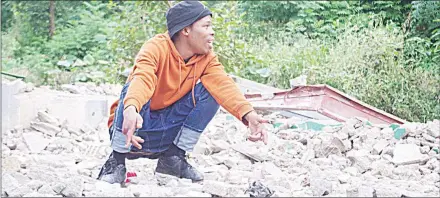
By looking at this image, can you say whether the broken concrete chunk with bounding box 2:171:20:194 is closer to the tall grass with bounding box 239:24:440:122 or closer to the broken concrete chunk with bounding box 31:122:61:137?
the broken concrete chunk with bounding box 31:122:61:137

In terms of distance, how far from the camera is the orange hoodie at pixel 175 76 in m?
2.58

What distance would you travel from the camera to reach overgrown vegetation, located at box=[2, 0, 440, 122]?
5.61 m

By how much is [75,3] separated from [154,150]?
8294mm

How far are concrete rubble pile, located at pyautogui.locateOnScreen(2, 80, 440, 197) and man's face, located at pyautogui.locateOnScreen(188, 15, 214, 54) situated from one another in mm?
476

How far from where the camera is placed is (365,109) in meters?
4.88

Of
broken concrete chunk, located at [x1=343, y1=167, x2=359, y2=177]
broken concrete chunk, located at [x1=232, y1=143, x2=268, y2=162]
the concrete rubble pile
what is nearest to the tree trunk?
the concrete rubble pile

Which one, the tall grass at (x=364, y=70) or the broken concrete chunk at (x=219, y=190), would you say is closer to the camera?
the broken concrete chunk at (x=219, y=190)

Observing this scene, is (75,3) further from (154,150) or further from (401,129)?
(154,150)

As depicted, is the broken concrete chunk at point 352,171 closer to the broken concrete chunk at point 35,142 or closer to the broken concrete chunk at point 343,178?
the broken concrete chunk at point 343,178

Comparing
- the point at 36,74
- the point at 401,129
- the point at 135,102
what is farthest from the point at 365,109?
the point at 36,74

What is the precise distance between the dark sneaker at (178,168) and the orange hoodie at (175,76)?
244 mm

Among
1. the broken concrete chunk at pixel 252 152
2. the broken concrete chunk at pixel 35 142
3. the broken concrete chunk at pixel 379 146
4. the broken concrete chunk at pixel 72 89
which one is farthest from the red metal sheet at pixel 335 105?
the broken concrete chunk at pixel 72 89

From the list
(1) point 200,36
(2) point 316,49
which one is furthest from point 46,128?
(2) point 316,49

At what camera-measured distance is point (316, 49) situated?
6.55 meters
